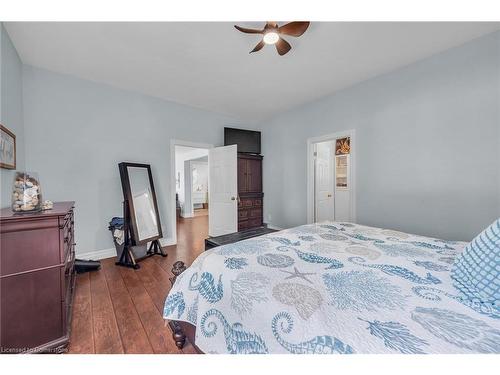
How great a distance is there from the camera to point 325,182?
4.59m

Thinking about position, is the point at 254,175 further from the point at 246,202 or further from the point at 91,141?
the point at 91,141

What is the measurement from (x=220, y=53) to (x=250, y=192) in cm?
275

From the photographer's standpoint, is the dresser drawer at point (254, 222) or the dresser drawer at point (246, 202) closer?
the dresser drawer at point (246, 202)

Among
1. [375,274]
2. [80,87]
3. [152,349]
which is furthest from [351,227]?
[80,87]

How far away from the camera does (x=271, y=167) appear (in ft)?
14.9

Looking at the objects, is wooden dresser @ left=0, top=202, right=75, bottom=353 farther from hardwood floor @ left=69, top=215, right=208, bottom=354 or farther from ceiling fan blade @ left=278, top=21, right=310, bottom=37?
ceiling fan blade @ left=278, top=21, right=310, bottom=37

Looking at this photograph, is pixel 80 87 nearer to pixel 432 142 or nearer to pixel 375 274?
pixel 375 274

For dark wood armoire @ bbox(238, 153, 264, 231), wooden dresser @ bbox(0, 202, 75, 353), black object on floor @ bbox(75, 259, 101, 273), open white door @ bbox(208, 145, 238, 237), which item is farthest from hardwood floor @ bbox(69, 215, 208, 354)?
dark wood armoire @ bbox(238, 153, 264, 231)

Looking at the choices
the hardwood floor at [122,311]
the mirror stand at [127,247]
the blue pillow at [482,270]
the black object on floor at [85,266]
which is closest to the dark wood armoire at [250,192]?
the hardwood floor at [122,311]

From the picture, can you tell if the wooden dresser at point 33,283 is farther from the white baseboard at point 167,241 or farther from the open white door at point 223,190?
the open white door at point 223,190

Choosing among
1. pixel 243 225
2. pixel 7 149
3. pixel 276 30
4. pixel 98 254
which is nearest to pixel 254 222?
pixel 243 225

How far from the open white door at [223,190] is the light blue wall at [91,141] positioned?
2.80ft

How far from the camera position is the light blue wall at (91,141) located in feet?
8.33

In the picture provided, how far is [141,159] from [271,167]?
8.45 ft
